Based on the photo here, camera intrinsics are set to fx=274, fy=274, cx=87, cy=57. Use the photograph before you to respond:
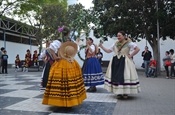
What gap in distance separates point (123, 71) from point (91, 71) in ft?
4.59

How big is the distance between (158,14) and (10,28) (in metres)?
20.0

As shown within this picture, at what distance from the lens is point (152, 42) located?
18.6 meters

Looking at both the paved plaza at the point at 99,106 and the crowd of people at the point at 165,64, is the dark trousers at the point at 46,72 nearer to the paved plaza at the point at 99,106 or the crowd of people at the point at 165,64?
the paved plaza at the point at 99,106

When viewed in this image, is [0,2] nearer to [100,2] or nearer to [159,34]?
[100,2]

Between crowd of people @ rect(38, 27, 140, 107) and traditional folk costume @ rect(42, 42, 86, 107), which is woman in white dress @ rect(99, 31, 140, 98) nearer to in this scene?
crowd of people @ rect(38, 27, 140, 107)

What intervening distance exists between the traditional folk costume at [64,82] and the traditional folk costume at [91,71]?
8.17 feet

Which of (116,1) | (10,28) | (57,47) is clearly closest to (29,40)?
(10,28)

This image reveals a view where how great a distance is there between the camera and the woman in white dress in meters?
7.09

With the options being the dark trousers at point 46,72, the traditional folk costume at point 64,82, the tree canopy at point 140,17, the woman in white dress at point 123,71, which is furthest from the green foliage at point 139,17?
the traditional folk costume at point 64,82

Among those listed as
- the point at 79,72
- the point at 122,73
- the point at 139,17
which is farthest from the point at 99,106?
the point at 139,17

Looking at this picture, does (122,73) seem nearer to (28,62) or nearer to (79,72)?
(79,72)

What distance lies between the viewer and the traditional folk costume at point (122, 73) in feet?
23.3

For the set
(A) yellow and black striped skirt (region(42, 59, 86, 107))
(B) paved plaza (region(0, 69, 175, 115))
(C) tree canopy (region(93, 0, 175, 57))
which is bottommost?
(B) paved plaza (region(0, 69, 175, 115))

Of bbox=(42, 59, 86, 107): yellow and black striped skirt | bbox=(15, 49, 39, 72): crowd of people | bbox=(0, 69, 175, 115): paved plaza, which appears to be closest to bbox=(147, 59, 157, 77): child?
bbox=(0, 69, 175, 115): paved plaza
